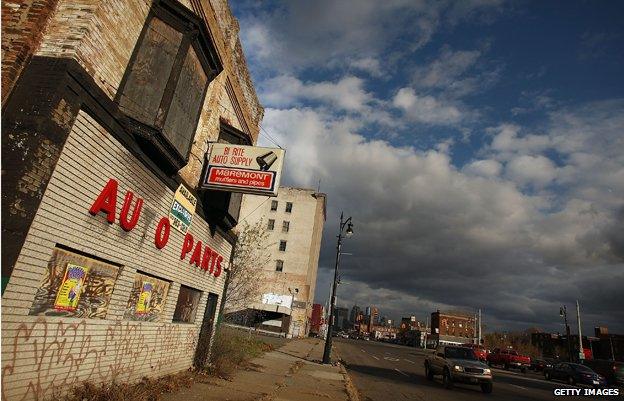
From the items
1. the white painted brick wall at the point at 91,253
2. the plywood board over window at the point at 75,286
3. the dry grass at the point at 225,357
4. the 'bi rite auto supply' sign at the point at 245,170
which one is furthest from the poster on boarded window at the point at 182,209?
the dry grass at the point at 225,357

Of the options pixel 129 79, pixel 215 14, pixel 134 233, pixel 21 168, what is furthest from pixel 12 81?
pixel 215 14

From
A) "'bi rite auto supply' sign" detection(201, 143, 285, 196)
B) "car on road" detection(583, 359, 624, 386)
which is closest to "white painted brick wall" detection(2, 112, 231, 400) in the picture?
"'bi rite auto supply' sign" detection(201, 143, 285, 196)

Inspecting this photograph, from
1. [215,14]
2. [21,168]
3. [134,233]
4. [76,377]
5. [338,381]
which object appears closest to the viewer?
[21,168]

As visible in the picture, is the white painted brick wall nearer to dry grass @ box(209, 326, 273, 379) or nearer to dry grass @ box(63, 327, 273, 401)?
dry grass @ box(63, 327, 273, 401)

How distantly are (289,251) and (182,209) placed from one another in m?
51.5

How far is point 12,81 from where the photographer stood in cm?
542

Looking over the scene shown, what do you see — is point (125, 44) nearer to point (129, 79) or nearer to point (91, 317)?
point (129, 79)

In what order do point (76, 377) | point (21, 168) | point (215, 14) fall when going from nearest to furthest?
1. point (21, 168)
2. point (76, 377)
3. point (215, 14)

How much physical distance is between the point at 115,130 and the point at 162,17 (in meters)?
2.87

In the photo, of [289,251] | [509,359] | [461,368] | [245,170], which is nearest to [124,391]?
[245,170]

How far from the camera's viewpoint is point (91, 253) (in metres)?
6.40

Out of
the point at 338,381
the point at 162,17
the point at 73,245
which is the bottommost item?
the point at 338,381

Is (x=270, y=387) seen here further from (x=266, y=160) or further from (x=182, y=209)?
(x=266, y=160)

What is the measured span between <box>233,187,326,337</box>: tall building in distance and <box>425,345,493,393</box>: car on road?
1450 inches
